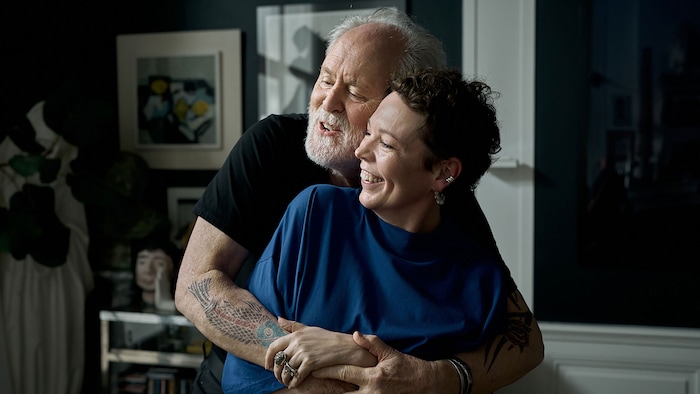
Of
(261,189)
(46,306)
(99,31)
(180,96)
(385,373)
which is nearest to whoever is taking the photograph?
(385,373)

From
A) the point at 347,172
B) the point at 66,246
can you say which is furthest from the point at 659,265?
the point at 66,246

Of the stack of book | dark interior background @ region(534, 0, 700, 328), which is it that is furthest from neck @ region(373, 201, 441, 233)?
the stack of book

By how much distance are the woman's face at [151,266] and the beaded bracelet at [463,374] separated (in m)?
2.38

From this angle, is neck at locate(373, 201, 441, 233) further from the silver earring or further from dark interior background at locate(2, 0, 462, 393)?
dark interior background at locate(2, 0, 462, 393)

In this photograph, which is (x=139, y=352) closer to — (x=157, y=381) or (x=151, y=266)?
(x=157, y=381)

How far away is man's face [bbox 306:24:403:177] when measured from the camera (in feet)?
5.20

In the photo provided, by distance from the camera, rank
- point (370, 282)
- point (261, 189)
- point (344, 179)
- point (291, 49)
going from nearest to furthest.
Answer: point (370, 282), point (261, 189), point (344, 179), point (291, 49)

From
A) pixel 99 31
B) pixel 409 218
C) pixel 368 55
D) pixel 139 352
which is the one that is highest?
pixel 99 31

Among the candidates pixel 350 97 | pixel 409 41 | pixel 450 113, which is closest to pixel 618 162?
pixel 409 41

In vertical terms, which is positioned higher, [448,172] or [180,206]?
[448,172]

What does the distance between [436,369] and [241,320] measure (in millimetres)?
386

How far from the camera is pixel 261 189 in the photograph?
1557 mm

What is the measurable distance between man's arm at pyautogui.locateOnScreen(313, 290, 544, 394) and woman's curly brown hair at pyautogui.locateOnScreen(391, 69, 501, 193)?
1.15 ft

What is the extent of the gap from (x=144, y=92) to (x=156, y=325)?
1247 mm
